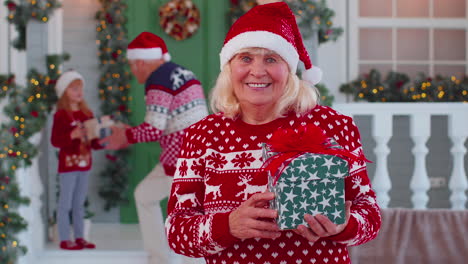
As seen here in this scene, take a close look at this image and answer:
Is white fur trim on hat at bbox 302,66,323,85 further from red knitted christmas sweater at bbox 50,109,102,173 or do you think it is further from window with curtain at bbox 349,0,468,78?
window with curtain at bbox 349,0,468,78

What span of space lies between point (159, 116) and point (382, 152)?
1468 mm

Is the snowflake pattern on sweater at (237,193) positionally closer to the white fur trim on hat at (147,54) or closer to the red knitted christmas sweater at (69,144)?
the white fur trim on hat at (147,54)

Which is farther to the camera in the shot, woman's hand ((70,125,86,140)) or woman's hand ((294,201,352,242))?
woman's hand ((70,125,86,140))

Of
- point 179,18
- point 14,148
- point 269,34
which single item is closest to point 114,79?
point 179,18

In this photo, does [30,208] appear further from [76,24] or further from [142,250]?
[76,24]

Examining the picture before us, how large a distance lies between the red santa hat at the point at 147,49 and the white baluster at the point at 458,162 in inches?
76.7

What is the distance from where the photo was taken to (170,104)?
13.8ft

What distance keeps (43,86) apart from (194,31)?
5.84 feet

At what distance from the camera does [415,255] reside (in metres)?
4.07

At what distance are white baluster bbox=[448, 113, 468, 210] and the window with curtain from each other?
191 centimetres

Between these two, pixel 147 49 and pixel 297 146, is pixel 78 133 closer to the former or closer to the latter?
pixel 147 49

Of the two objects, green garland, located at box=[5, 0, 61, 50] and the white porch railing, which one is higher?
green garland, located at box=[5, 0, 61, 50]

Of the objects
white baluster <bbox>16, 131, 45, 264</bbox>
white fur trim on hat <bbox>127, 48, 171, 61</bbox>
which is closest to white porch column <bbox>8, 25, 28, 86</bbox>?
white baluster <bbox>16, 131, 45, 264</bbox>

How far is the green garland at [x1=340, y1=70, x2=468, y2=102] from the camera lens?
6059 millimetres
